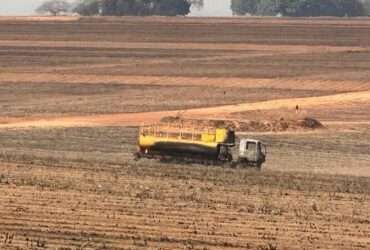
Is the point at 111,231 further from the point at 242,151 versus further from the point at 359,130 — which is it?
the point at 359,130

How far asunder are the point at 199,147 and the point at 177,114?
15744mm

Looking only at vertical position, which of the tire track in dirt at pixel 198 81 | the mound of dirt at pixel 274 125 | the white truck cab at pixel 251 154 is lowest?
the tire track in dirt at pixel 198 81

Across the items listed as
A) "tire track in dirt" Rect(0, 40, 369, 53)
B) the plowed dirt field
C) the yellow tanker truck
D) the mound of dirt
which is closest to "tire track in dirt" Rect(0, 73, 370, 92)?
the plowed dirt field

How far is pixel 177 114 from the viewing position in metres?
53.0

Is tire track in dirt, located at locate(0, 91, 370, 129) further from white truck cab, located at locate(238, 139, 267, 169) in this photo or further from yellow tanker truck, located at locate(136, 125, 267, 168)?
white truck cab, located at locate(238, 139, 267, 169)

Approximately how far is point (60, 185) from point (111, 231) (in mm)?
6926

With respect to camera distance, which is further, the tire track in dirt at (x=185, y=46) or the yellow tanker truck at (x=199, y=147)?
the tire track in dirt at (x=185, y=46)

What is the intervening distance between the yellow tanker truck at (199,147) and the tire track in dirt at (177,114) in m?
11.2

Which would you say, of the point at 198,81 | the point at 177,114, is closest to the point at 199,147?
the point at 177,114

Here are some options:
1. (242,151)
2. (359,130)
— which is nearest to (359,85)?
(359,130)

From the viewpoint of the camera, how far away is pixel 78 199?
3006 cm

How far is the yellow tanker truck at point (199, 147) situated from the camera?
37312mm

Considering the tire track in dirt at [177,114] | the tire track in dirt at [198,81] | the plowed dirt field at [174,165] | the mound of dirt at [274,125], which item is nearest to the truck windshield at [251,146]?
the plowed dirt field at [174,165]

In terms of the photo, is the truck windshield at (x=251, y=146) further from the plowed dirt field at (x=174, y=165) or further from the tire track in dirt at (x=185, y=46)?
the tire track in dirt at (x=185, y=46)
